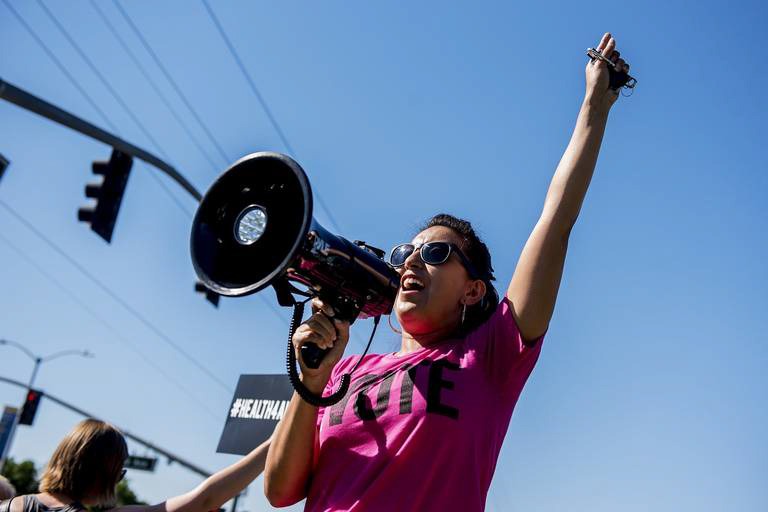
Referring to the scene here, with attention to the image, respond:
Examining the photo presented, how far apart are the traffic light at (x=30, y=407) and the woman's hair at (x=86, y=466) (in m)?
18.7

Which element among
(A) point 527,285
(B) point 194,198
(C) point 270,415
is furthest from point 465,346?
(B) point 194,198

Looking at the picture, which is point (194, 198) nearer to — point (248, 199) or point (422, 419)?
point (248, 199)

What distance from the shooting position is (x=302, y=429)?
2.14 meters

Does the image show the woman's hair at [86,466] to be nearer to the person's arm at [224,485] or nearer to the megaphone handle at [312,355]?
the person's arm at [224,485]

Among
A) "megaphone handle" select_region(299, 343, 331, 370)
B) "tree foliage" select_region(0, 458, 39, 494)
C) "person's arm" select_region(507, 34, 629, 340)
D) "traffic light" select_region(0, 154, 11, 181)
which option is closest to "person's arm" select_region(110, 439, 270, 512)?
"megaphone handle" select_region(299, 343, 331, 370)

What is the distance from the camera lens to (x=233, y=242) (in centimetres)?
224

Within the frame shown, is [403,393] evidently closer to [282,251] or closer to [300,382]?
[300,382]

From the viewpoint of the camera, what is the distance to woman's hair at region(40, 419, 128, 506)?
3.10 m

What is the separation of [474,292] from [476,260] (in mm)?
142

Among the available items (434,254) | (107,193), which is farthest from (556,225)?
(107,193)

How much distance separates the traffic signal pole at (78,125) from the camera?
19.6ft

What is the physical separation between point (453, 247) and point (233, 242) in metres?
0.78

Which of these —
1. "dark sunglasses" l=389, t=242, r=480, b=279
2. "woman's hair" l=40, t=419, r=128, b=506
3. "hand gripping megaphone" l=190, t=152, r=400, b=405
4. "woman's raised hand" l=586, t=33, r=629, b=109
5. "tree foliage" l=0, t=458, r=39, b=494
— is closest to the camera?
"hand gripping megaphone" l=190, t=152, r=400, b=405

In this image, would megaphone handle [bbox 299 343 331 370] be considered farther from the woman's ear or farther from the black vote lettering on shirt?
the woman's ear
